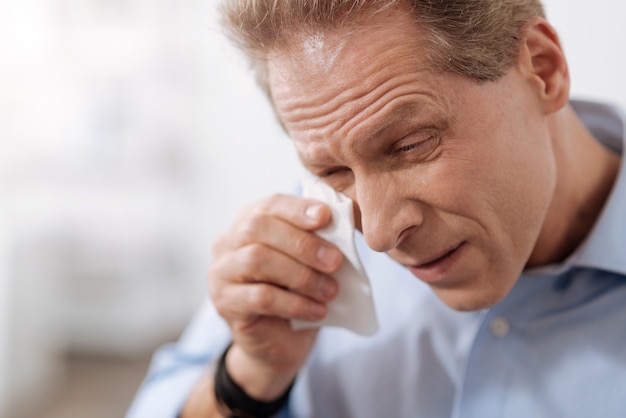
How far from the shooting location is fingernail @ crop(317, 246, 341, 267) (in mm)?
1085

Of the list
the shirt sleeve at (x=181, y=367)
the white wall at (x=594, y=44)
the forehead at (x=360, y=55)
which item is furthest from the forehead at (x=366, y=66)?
the white wall at (x=594, y=44)

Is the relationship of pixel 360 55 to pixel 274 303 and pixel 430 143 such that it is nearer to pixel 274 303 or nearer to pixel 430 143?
pixel 430 143

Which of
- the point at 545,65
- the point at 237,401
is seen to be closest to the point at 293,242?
the point at 237,401

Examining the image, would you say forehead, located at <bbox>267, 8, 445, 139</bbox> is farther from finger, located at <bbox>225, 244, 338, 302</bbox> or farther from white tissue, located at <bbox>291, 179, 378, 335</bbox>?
finger, located at <bbox>225, 244, 338, 302</bbox>

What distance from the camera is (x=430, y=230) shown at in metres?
0.93

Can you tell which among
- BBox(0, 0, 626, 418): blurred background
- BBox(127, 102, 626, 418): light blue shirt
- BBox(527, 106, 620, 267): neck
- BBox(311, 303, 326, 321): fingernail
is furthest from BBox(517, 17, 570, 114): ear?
BBox(0, 0, 626, 418): blurred background

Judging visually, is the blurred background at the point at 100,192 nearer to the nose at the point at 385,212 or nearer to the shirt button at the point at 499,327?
the shirt button at the point at 499,327

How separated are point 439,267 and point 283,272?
0.27 m

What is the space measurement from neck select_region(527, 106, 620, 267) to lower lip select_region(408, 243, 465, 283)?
0.24 meters

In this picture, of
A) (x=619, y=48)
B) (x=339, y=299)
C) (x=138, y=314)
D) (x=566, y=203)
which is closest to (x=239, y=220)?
(x=339, y=299)

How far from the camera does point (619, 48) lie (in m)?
1.46

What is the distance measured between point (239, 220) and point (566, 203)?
1.81 feet

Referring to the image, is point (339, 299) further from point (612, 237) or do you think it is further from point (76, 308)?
point (76, 308)

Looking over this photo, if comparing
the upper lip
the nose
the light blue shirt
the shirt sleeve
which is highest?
the nose
